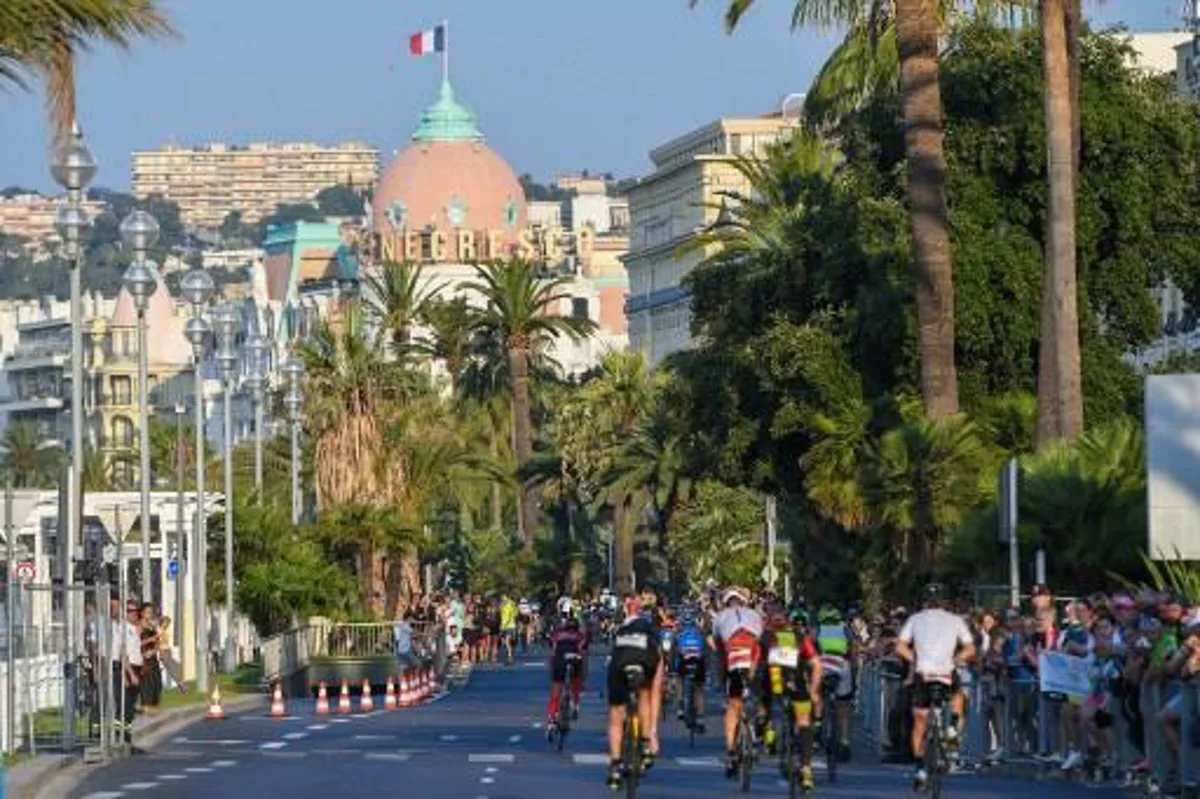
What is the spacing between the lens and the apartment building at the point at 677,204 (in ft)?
600

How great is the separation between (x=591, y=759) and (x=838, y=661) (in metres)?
3.26

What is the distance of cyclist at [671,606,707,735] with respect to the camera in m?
46.1

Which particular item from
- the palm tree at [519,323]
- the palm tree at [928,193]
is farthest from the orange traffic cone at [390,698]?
the palm tree at [519,323]

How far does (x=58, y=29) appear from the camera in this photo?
77.5 feet

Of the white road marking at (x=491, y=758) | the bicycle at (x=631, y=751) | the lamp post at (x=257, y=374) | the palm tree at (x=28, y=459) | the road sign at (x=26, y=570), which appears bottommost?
the white road marking at (x=491, y=758)

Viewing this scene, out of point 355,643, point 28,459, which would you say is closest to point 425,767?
point 355,643

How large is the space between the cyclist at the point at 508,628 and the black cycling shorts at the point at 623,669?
65092 millimetres

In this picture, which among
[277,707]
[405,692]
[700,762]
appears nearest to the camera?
[700,762]

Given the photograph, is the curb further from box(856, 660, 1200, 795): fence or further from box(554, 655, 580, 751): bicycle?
box(856, 660, 1200, 795): fence

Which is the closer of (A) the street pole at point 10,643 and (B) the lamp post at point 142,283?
(A) the street pole at point 10,643

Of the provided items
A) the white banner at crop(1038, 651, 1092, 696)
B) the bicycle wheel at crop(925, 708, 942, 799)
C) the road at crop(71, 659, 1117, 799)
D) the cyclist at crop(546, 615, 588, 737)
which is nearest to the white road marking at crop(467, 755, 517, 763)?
the road at crop(71, 659, 1117, 799)

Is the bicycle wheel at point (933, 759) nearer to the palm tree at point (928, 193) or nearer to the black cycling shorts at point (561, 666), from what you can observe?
the black cycling shorts at point (561, 666)

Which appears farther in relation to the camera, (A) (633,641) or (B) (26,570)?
(B) (26,570)

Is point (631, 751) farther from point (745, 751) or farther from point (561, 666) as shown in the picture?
point (561, 666)
